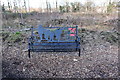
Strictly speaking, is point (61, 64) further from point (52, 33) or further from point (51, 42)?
point (52, 33)

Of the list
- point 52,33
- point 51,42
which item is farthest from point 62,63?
point 52,33

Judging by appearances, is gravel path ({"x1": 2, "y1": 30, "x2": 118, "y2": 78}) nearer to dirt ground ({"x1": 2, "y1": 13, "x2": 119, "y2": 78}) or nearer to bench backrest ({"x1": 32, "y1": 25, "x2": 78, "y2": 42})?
dirt ground ({"x1": 2, "y1": 13, "x2": 119, "y2": 78})

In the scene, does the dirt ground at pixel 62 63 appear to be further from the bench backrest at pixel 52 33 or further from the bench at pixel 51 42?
the bench backrest at pixel 52 33

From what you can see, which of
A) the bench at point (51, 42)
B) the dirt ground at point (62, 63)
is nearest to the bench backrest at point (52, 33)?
the bench at point (51, 42)

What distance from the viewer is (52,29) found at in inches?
143

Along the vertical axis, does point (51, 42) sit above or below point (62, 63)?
above

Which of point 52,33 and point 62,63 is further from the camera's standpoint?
point 52,33

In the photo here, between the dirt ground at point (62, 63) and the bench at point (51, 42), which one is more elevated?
the bench at point (51, 42)

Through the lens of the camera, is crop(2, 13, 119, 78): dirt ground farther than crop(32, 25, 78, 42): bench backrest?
No

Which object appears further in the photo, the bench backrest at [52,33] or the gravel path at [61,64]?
the bench backrest at [52,33]

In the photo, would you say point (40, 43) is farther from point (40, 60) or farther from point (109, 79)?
point (109, 79)

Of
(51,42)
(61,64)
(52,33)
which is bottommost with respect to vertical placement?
(61,64)

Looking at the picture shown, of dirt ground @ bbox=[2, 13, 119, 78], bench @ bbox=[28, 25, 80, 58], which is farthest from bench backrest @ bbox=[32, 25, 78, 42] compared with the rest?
dirt ground @ bbox=[2, 13, 119, 78]

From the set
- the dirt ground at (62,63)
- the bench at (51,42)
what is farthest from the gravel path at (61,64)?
the bench at (51,42)
